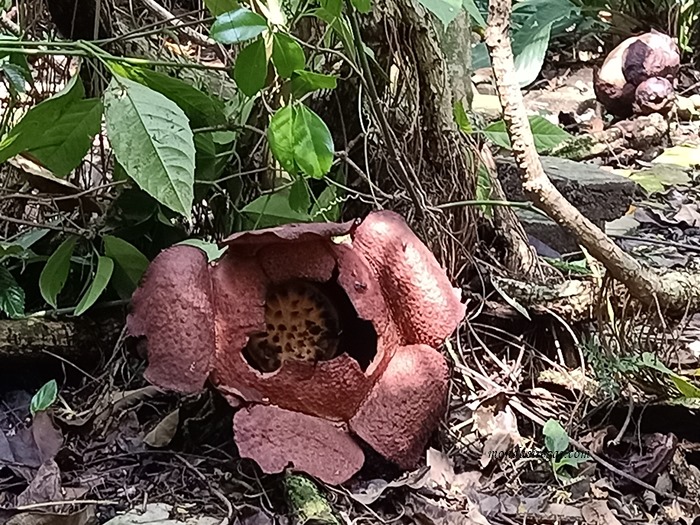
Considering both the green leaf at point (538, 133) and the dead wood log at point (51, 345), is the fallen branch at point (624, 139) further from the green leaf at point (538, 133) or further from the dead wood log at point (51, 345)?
the dead wood log at point (51, 345)

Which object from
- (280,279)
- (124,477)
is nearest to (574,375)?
(280,279)

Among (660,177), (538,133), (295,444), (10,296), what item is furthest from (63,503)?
(660,177)

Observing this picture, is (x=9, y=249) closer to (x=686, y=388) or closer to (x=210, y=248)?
(x=210, y=248)

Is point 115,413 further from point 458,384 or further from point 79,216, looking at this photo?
point 458,384

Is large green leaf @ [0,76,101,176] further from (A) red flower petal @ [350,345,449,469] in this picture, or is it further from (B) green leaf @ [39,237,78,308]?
(A) red flower petal @ [350,345,449,469]

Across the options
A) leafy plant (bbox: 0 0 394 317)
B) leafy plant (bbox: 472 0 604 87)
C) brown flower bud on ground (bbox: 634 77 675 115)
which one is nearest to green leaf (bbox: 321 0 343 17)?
leafy plant (bbox: 0 0 394 317)

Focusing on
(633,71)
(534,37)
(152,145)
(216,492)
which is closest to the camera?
(152,145)
